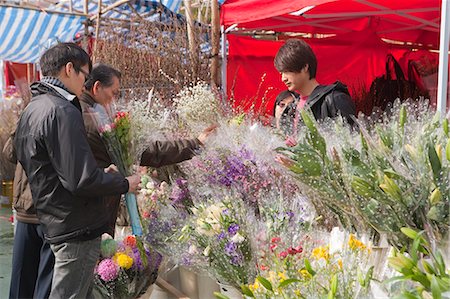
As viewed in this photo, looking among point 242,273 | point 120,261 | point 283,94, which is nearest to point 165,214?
point 120,261

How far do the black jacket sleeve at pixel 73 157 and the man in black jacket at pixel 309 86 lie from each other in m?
1.10

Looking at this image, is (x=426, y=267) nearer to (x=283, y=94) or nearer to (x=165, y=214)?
(x=165, y=214)

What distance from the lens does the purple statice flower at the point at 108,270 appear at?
8.79 ft

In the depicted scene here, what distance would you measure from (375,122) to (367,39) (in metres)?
4.75

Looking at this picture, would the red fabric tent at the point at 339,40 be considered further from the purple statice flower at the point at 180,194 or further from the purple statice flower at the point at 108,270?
the purple statice flower at the point at 108,270

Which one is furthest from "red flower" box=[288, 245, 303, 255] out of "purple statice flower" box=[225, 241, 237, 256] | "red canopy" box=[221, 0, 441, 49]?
"red canopy" box=[221, 0, 441, 49]

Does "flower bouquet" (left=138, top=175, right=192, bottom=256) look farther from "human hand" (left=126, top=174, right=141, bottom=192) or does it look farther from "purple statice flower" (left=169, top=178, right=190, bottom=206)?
"human hand" (left=126, top=174, right=141, bottom=192)

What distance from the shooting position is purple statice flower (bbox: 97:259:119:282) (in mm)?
2680

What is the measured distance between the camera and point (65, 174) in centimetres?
230

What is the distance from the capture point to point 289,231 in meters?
2.07

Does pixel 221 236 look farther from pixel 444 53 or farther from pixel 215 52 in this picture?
pixel 215 52

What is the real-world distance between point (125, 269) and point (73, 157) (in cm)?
72

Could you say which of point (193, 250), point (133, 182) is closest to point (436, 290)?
point (193, 250)

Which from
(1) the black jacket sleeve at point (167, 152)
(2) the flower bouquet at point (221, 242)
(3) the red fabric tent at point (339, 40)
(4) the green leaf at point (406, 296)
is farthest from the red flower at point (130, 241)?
(3) the red fabric tent at point (339, 40)
